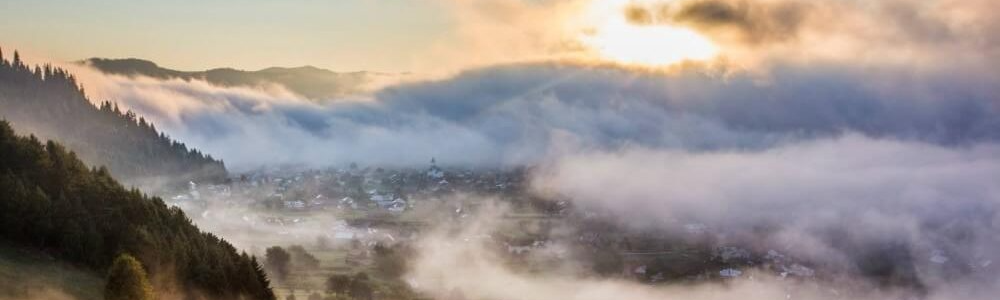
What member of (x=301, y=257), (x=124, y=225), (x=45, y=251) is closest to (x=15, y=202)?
(x=45, y=251)

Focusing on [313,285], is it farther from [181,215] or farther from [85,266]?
[85,266]

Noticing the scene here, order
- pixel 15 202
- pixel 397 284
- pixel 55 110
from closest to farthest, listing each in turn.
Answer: pixel 15 202
pixel 55 110
pixel 397 284

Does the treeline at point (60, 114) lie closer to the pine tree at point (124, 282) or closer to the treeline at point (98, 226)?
the treeline at point (98, 226)

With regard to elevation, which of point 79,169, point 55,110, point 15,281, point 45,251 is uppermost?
point 55,110

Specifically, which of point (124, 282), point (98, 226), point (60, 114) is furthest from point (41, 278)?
point (60, 114)

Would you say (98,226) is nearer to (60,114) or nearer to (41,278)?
(41,278)

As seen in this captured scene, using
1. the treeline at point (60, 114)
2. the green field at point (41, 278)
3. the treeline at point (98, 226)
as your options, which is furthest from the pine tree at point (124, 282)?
the treeline at point (60, 114)
